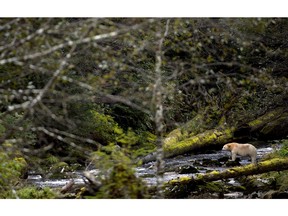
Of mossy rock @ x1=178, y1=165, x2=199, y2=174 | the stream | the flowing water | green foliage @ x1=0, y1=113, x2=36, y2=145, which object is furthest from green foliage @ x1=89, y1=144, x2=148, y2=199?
mossy rock @ x1=178, y1=165, x2=199, y2=174

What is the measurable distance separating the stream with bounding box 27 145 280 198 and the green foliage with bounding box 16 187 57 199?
437 millimetres

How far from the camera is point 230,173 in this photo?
877 centimetres

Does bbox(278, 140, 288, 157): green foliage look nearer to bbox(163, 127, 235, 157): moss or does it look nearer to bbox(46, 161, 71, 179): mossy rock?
bbox(163, 127, 235, 157): moss

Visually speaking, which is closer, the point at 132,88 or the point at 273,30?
the point at 132,88

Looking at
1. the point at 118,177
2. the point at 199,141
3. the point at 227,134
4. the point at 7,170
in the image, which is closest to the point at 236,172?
the point at 199,141

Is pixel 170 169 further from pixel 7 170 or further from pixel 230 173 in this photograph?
pixel 7 170

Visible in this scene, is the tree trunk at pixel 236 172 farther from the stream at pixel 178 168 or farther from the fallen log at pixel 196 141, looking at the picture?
the fallen log at pixel 196 141

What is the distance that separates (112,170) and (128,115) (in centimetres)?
362

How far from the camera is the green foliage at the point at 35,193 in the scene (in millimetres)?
7227
